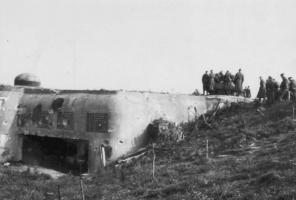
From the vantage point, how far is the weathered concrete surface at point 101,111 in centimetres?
1922

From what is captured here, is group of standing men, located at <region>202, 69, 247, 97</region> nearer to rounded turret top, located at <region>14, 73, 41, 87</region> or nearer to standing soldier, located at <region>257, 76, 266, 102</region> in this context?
standing soldier, located at <region>257, 76, 266, 102</region>

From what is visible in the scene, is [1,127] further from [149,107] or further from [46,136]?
[149,107]

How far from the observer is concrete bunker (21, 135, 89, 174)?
Answer: 21.5 metres

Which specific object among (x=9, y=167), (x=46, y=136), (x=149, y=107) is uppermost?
(x=149, y=107)

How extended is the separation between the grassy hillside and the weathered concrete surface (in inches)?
39.5

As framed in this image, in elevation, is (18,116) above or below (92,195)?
above

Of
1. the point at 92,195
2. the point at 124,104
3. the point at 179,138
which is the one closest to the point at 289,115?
the point at 179,138

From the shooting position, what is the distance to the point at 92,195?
45.4 ft

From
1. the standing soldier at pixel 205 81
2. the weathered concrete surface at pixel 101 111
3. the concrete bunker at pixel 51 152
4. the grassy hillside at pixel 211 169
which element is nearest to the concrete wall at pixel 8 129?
the weathered concrete surface at pixel 101 111

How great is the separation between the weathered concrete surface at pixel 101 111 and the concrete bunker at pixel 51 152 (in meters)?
0.42

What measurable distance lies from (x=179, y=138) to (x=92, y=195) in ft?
22.6

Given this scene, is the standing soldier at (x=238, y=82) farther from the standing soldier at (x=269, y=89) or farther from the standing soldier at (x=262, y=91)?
the standing soldier at (x=269, y=89)

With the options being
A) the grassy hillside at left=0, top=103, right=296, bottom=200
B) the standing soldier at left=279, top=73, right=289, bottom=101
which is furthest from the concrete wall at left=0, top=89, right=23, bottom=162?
the standing soldier at left=279, top=73, right=289, bottom=101

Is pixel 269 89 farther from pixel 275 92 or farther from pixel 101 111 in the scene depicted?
pixel 101 111
